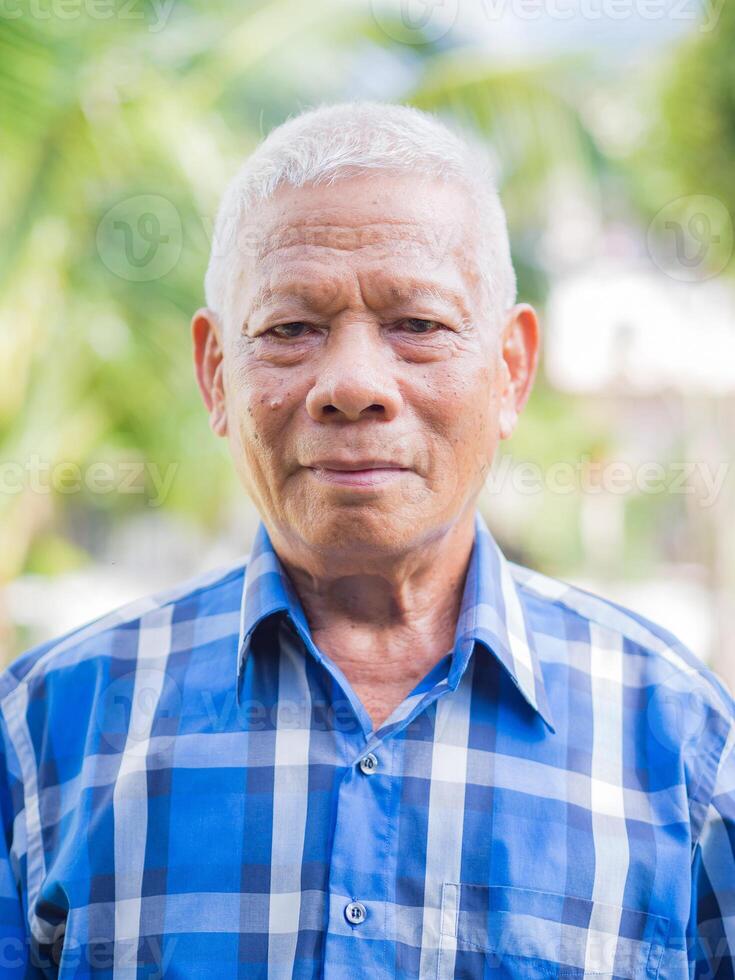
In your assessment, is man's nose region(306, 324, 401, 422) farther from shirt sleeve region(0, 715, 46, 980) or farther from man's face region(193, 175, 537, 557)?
shirt sleeve region(0, 715, 46, 980)

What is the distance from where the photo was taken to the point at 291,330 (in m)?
1.44

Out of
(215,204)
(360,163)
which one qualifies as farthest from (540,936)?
(215,204)

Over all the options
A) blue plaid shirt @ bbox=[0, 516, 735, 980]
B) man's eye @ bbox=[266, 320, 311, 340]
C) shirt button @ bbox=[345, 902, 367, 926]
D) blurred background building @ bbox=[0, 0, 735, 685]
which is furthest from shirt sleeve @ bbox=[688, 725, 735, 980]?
blurred background building @ bbox=[0, 0, 735, 685]

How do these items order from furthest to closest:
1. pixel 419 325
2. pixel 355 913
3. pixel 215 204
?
pixel 215 204 → pixel 419 325 → pixel 355 913

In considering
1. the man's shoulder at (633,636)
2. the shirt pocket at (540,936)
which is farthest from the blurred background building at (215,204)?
the shirt pocket at (540,936)

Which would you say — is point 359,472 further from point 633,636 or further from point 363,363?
point 633,636

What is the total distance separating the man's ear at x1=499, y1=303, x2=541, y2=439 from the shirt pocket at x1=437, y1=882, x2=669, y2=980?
715mm

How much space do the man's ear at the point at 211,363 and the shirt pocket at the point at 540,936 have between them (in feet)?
2.72

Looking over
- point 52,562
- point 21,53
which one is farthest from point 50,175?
point 52,562

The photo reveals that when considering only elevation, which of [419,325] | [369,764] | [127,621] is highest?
[419,325]

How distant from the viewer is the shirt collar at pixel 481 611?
4.80ft

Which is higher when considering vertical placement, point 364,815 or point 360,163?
point 360,163

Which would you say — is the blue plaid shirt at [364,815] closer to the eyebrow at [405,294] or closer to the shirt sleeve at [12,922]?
the shirt sleeve at [12,922]

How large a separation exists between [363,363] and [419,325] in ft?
0.40
